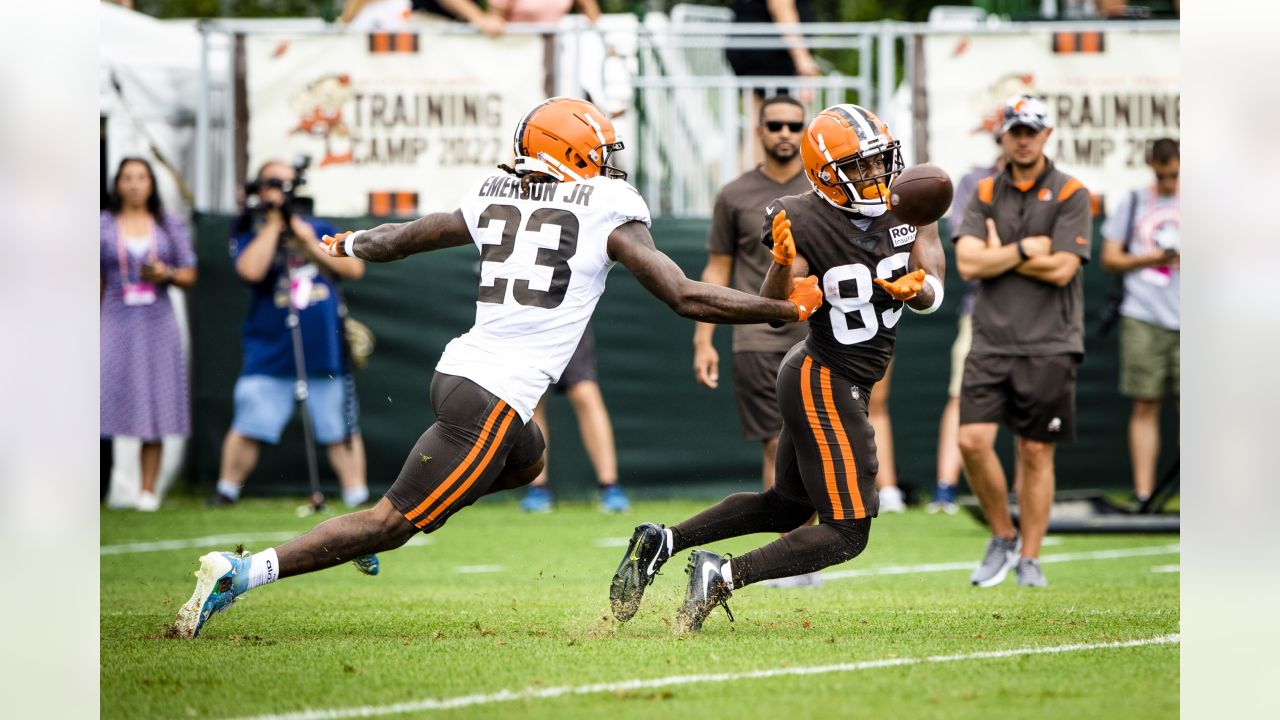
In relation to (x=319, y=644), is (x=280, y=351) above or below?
above

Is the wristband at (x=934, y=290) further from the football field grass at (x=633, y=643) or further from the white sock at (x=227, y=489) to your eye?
the white sock at (x=227, y=489)

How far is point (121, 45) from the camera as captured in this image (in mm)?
12031

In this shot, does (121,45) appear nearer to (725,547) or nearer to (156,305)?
(156,305)

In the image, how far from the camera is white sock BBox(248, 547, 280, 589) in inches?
208

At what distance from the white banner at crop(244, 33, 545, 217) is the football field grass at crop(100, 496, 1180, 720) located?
3.46 m

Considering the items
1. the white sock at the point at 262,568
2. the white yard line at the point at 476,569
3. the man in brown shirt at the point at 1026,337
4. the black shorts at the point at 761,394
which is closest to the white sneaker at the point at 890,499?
the man in brown shirt at the point at 1026,337

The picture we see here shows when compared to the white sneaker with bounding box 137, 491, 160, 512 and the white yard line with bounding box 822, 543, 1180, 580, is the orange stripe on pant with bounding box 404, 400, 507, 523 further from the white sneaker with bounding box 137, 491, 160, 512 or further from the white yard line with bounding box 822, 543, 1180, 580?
the white sneaker with bounding box 137, 491, 160, 512

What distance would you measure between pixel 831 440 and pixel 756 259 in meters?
2.24

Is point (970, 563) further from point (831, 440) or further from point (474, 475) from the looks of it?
point (474, 475)

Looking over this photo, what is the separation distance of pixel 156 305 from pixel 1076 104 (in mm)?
6600

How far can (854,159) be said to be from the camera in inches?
216

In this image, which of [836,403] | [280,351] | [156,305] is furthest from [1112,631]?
[156,305]

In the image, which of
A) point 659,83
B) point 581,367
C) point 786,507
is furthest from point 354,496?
point 786,507

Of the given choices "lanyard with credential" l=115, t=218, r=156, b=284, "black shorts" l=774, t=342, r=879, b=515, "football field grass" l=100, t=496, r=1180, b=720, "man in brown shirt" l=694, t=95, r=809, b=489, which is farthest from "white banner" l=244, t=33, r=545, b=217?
"black shorts" l=774, t=342, r=879, b=515
